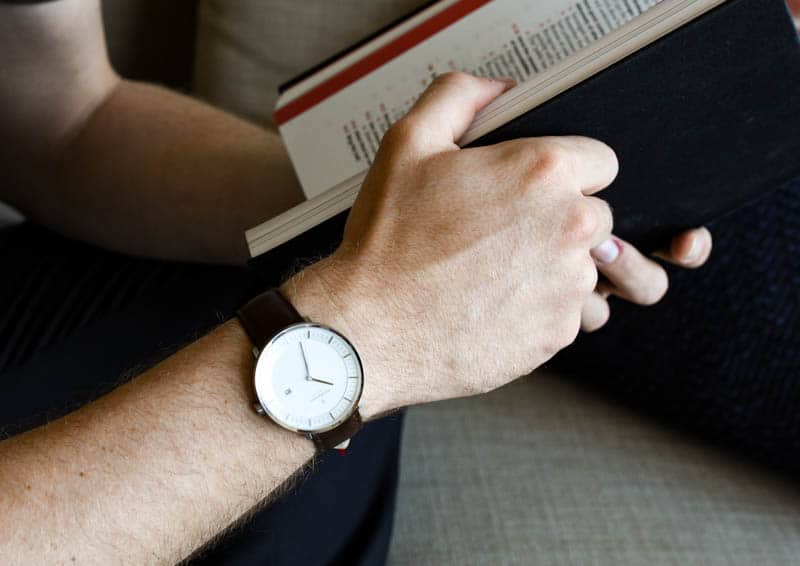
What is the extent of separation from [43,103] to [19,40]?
8 cm

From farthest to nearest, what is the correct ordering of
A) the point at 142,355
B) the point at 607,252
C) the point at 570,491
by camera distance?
the point at 570,491, the point at 142,355, the point at 607,252

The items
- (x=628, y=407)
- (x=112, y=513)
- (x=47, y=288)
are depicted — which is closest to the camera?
(x=112, y=513)

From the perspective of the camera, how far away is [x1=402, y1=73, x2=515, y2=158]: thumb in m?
0.61

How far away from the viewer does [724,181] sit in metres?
0.72

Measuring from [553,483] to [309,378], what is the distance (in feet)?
1.55

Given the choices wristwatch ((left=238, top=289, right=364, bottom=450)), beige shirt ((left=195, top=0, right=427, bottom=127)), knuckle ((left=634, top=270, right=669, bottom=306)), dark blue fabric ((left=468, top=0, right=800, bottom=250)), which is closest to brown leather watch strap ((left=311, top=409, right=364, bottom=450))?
wristwatch ((left=238, top=289, right=364, bottom=450))

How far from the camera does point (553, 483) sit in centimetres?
97

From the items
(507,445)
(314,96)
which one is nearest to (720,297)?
Result: (507,445)

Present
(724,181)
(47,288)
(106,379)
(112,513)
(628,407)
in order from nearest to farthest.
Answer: (112,513)
(724,181)
(106,379)
(47,288)
(628,407)

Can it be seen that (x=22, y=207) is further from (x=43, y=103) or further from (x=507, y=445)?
(x=507, y=445)

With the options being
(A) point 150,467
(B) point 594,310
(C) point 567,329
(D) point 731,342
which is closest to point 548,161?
(C) point 567,329

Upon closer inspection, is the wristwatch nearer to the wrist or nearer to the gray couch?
the wrist

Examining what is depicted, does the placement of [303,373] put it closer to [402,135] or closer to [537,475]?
[402,135]

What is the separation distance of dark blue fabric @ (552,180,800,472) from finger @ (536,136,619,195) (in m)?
0.37
